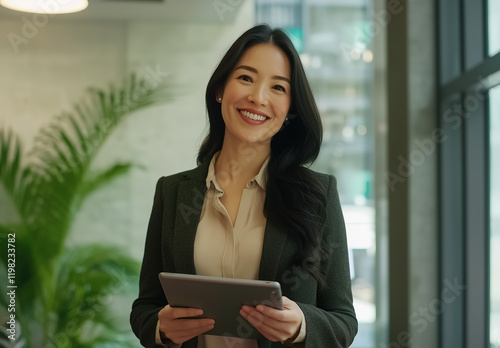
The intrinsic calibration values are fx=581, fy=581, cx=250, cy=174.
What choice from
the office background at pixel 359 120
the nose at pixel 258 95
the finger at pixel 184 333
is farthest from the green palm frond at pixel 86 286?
the nose at pixel 258 95

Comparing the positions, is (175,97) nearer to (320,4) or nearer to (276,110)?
(320,4)

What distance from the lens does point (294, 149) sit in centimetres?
189

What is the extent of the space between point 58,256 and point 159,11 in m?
2.14

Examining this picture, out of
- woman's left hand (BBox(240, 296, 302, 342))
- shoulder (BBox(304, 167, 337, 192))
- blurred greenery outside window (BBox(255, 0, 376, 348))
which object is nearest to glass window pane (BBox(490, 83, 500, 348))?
blurred greenery outside window (BBox(255, 0, 376, 348))

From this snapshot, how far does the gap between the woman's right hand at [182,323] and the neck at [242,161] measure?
1.59 feet

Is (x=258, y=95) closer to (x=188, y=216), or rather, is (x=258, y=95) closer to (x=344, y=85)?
(x=188, y=216)

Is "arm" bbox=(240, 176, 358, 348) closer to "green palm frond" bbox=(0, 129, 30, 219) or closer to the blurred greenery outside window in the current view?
"green palm frond" bbox=(0, 129, 30, 219)

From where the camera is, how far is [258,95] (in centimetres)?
175

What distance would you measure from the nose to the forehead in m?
0.06

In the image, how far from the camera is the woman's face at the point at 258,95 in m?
1.77

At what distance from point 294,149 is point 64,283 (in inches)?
119

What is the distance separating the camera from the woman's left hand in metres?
1.51

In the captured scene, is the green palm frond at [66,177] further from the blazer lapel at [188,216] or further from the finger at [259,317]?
Answer: the finger at [259,317]

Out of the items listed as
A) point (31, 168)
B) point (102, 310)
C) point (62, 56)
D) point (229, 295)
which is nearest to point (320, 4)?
point (62, 56)
